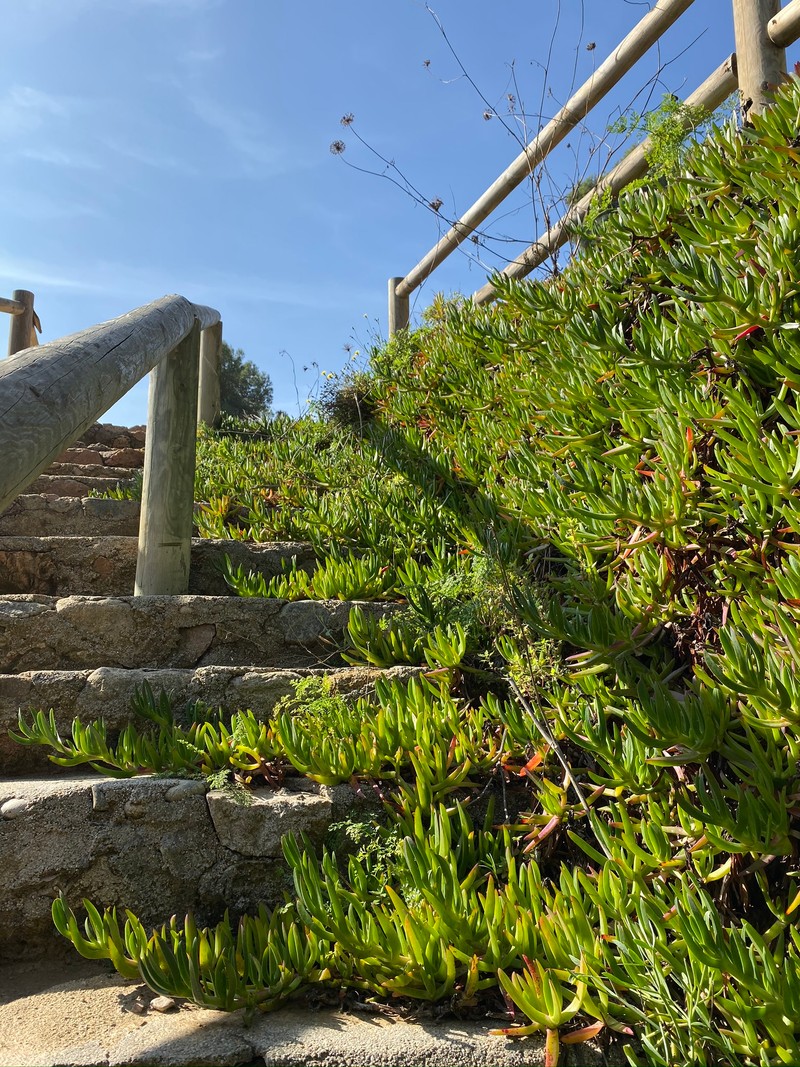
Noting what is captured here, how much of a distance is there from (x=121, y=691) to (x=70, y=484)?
9.24ft

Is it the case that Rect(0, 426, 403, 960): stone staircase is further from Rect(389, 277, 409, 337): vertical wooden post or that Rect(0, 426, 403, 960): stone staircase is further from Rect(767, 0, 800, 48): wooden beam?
Rect(389, 277, 409, 337): vertical wooden post

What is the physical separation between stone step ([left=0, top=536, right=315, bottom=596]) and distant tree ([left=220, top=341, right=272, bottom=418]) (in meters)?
14.0

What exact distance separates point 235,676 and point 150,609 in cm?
57

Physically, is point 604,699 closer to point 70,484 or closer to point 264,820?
point 264,820

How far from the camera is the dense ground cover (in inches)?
60.2

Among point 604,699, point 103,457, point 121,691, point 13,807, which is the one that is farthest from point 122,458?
point 604,699

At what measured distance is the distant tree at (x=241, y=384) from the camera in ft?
58.8

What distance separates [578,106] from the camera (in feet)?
16.8

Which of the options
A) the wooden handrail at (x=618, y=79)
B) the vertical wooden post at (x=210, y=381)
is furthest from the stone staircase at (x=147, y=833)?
the vertical wooden post at (x=210, y=381)

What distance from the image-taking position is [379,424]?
5.34m

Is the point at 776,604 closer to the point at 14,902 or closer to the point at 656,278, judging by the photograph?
the point at 656,278

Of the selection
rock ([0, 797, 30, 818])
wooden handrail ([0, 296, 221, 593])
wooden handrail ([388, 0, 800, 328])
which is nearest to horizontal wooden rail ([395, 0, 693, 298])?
wooden handrail ([388, 0, 800, 328])

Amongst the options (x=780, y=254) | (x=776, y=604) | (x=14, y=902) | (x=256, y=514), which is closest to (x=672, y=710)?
(x=776, y=604)

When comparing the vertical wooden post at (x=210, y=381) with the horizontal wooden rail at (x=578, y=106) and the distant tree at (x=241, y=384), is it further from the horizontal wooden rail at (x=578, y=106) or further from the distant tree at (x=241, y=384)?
the distant tree at (x=241, y=384)
